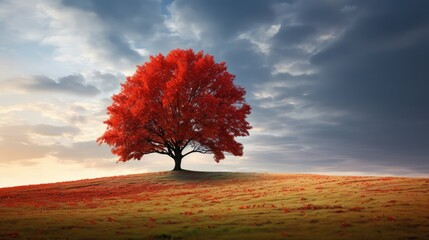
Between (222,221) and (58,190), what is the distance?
102 ft

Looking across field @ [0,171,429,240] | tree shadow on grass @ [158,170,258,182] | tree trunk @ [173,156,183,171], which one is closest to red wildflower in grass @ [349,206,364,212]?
field @ [0,171,429,240]

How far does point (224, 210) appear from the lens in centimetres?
2970

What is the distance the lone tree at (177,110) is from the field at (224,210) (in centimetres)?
849

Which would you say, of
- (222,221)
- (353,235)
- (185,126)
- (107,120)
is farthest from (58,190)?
(353,235)

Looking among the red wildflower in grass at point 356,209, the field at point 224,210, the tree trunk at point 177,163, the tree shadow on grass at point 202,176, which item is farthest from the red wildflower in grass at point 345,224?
the tree trunk at point 177,163

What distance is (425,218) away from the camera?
78.3ft

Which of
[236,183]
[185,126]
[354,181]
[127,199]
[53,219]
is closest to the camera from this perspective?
[53,219]

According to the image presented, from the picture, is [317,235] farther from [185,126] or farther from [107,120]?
[107,120]

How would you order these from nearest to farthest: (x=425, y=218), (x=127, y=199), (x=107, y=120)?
1. (x=425, y=218)
2. (x=127, y=199)
3. (x=107, y=120)

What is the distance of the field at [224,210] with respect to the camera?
21797mm

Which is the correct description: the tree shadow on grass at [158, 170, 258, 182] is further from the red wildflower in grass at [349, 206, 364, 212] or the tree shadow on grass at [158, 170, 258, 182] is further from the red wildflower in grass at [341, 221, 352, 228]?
the red wildflower in grass at [341, 221, 352, 228]

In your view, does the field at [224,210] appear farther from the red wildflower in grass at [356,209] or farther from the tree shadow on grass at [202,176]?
the tree shadow on grass at [202,176]

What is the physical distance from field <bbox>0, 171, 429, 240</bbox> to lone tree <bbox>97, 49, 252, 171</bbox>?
8493 millimetres

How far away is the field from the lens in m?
21.8
